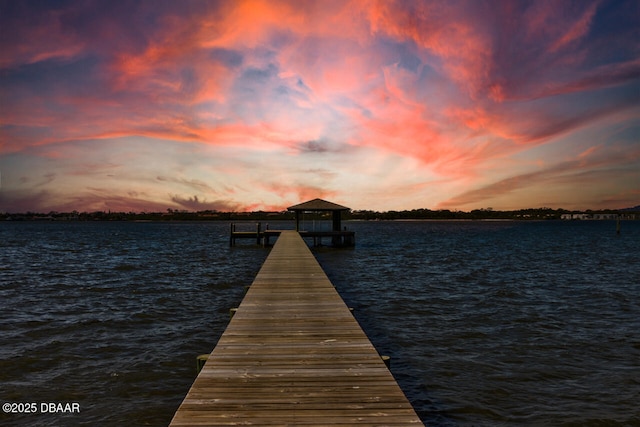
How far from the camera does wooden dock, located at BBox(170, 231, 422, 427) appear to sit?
3959mm

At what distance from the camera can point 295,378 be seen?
194 inches

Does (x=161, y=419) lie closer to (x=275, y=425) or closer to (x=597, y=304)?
(x=275, y=425)

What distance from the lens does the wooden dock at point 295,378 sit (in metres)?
3.96

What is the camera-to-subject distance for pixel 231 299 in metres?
16.2

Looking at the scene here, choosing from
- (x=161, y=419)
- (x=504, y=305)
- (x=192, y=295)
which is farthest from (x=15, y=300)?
(x=504, y=305)
